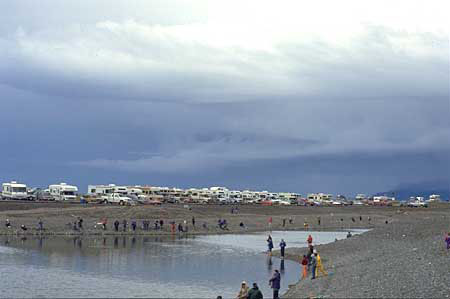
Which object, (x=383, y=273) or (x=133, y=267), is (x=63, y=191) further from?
(x=383, y=273)

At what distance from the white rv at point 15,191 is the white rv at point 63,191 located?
7.46m

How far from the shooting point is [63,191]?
428ft

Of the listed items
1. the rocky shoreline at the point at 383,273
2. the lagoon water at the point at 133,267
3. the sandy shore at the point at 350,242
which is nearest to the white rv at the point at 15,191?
the sandy shore at the point at 350,242

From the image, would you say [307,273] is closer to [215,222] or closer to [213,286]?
[213,286]

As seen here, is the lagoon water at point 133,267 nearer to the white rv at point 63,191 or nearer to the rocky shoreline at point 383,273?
the rocky shoreline at point 383,273

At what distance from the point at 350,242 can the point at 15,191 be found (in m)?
76.6

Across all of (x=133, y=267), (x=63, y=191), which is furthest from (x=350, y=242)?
(x=63, y=191)

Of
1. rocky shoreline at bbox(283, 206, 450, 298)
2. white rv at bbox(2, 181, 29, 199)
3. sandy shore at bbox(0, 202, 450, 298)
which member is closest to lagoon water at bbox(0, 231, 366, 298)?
rocky shoreline at bbox(283, 206, 450, 298)

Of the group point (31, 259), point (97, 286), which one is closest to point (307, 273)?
point (97, 286)

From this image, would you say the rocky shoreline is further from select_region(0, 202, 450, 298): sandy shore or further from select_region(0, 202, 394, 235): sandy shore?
select_region(0, 202, 394, 235): sandy shore

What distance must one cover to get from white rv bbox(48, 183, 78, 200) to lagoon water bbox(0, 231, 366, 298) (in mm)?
60218

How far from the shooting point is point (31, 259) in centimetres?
5022

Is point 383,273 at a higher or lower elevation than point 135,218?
Answer: lower

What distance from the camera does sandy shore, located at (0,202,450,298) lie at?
33781 mm
